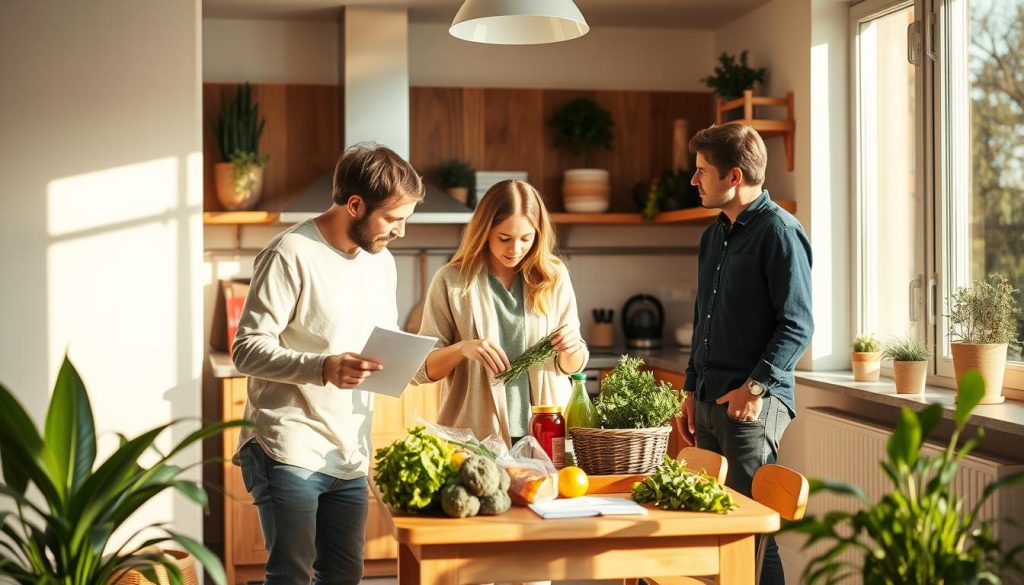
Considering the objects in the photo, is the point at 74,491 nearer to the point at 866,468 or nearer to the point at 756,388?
the point at 756,388

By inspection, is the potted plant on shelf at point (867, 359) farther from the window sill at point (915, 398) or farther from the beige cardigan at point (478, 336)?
the beige cardigan at point (478, 336)

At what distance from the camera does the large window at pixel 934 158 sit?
3529 millimetres

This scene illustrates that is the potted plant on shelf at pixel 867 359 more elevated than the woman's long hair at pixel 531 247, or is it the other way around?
the woman's long hair at pixel 531 247

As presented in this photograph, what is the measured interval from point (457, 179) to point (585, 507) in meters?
3.24

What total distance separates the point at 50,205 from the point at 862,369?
9.93 feet

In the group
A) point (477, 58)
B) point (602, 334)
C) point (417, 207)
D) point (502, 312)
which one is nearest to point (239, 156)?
point (417, 207)

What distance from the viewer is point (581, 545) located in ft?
6.83

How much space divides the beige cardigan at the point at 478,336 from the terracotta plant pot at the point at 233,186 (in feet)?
7.86

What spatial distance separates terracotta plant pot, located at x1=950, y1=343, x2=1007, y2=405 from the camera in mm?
3189

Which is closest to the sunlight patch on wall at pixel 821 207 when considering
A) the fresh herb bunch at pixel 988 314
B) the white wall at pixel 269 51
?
the fresh herb bunch at pixel 988 314

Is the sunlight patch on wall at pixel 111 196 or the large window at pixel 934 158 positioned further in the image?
the sunlight patch on wall at pixel 111 196

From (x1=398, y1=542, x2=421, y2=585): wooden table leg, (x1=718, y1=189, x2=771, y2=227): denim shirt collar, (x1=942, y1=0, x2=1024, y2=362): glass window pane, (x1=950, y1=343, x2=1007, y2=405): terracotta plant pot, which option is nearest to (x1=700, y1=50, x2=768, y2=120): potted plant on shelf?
(x1=942, y1=0, x2=1024, y2=362): glass window pane

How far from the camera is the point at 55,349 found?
12.9 ft

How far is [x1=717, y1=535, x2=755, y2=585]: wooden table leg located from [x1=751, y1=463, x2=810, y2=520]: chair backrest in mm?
235
